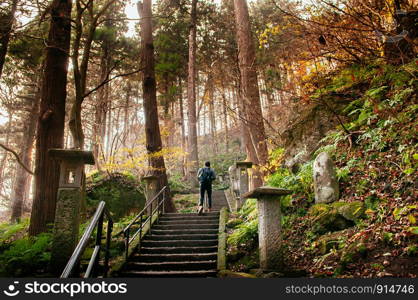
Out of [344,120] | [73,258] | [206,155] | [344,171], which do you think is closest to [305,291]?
[73,258]

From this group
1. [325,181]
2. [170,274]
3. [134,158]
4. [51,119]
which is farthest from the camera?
[134,158]

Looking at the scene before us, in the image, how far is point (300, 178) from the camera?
6359mm

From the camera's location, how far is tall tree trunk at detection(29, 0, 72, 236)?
6.56 meters

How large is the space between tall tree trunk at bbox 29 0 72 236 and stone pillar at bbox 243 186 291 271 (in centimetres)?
504

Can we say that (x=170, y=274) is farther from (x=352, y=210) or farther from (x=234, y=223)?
(x=352, y=210)

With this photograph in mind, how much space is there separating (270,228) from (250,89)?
4752mm

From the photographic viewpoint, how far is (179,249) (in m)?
7.07

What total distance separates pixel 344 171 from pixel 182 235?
4.80 meters

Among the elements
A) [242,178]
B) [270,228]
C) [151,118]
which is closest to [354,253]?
[270,228]

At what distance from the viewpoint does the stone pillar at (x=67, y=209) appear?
4.83 metres

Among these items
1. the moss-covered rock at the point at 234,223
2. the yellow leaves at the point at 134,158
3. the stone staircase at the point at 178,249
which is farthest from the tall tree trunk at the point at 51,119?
the moss-covered rock at the point at 234,223

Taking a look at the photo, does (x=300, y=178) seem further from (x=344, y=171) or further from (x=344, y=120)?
(x=344, y=120)

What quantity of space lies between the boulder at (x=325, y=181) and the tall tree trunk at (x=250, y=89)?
7.53 ft

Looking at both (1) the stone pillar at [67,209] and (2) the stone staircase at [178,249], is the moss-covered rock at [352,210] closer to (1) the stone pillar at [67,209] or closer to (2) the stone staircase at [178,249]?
(2) the stone staircase at [178,249]
